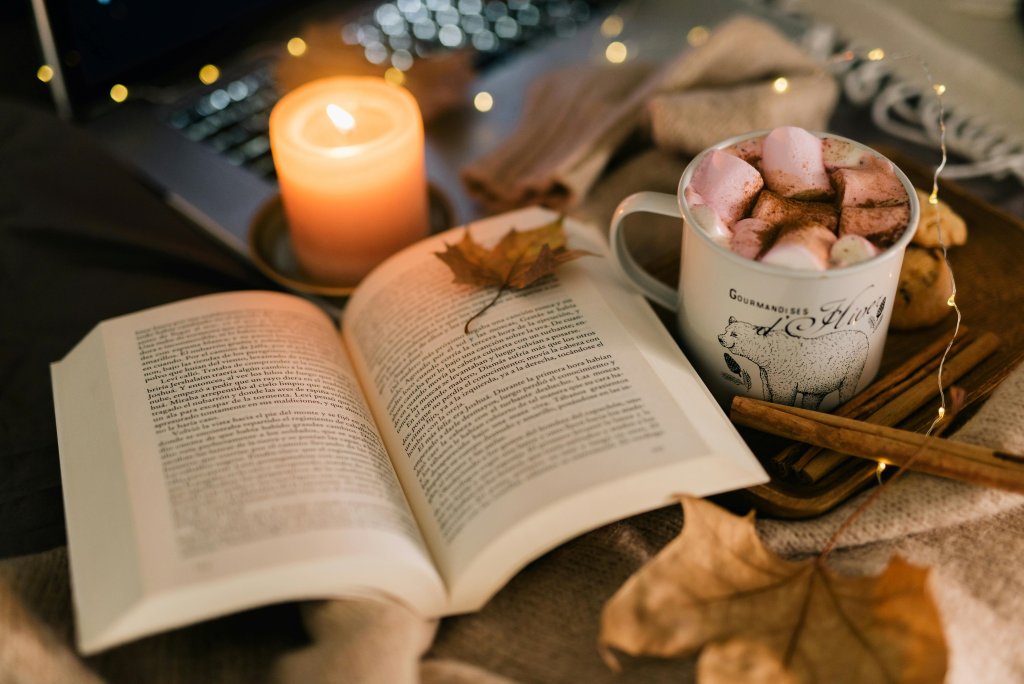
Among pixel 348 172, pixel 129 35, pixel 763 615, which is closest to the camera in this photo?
pixel 763 615

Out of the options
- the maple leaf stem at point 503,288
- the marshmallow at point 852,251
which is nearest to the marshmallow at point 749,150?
the marshmallow at point 852,251

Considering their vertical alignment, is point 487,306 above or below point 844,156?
below

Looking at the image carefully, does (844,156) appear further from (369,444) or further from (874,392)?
(369,444)

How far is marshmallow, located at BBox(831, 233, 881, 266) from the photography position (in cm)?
50

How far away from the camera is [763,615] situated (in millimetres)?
488

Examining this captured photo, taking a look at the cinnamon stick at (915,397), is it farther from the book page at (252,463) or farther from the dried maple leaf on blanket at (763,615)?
the book page at (252,463)

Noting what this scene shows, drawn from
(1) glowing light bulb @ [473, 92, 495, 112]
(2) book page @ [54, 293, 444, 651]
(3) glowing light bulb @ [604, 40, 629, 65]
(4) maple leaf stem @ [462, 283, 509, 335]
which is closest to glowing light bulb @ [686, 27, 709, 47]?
(3) glowing light bulb @ [604, 40, 629, 65]

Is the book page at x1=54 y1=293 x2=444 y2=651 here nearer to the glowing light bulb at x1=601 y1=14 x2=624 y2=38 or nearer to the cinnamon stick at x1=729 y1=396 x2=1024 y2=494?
the cinnamon stick at x1=729 y1=396 x2=1024 y2=494

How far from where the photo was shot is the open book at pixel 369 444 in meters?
0.48

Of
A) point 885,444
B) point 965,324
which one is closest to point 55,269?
point 885,444

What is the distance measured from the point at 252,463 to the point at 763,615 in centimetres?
39

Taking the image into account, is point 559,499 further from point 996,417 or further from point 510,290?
point 996,417

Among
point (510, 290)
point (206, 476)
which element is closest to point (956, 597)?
point (510, 290)

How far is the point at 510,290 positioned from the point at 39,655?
455 millimetres
